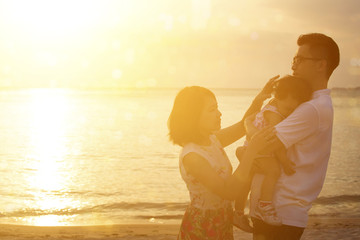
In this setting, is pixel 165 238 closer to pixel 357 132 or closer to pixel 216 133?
→ pixel 216 133

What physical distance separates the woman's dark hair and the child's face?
0.34 m

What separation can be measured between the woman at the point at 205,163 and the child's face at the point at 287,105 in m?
0.26

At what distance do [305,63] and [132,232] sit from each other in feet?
24.2

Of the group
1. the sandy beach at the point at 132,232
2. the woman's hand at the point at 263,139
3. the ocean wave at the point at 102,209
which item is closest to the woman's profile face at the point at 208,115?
the woman's hand at the point at 263,139

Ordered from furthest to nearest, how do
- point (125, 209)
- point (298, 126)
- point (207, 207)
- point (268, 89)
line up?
point (125, 209) → point (268, 89) → point (207, 207) → point (298, 126)

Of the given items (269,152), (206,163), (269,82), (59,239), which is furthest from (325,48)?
(59,239)

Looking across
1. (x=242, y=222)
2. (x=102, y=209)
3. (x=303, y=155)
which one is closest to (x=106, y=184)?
(x=102, y=209)

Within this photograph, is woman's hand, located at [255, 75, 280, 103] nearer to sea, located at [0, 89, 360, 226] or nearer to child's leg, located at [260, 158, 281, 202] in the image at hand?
child's leg, located at [260, 158, 281, 202]

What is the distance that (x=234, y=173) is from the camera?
3027mm

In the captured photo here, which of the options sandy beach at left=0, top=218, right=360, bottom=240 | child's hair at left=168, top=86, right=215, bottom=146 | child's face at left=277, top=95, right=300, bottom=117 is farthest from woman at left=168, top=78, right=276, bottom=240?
Answer: sandy beach at left=0, top=218, right=360, bottom=240

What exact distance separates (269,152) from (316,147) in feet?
1.10

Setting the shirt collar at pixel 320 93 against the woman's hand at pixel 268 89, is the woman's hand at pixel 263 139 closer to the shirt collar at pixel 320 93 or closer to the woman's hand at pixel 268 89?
the shirt collar at pixel 320 93

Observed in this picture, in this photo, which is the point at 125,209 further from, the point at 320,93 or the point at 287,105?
the point at 320,93

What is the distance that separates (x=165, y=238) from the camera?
9.03m
